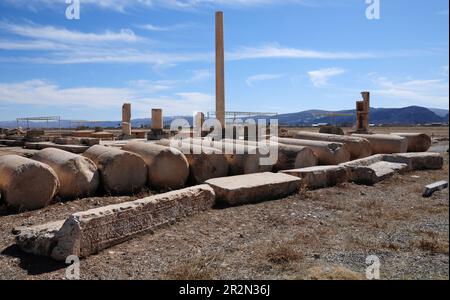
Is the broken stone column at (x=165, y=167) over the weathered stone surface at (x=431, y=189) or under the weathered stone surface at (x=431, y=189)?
over

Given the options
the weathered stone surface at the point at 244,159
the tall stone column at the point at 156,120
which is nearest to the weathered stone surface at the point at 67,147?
the weathered stone surface at the point at 244,159

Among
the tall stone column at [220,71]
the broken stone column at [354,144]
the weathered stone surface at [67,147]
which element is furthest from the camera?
the tall stone column at [220,71]

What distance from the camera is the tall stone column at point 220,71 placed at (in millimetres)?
20219

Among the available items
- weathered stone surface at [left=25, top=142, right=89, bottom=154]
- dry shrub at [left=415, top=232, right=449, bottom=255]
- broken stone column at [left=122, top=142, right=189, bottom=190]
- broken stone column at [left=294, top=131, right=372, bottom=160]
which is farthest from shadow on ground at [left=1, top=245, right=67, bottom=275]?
broken stone column at [left=294, top=131, right=372, bottom=160]

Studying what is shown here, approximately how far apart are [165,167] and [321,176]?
3.20 meters

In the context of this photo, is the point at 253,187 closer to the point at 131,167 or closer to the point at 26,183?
the point at 131,167

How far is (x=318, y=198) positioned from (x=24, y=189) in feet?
15.8

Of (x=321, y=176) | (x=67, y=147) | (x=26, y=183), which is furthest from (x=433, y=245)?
(x=67, y=147)

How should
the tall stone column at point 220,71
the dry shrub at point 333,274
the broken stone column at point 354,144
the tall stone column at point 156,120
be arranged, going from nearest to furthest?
the dry shrub at point 333,274, the broken stone column at point 354,144, the tall stone column at point 156,120, the tall stone column at point 220,71

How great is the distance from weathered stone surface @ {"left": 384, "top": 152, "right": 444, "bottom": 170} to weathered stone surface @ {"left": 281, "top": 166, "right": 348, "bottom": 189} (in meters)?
3.18

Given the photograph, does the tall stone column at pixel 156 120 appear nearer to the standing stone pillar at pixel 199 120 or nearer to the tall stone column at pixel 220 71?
the standing stone pillar at pixel 199 120

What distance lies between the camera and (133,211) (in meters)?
5.03

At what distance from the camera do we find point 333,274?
3.73 m
